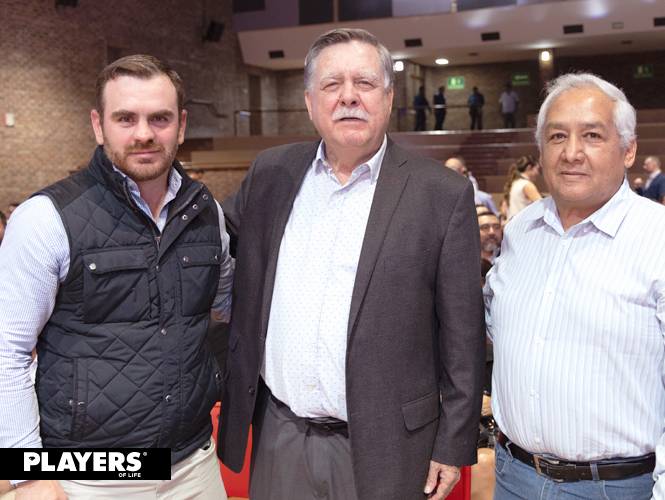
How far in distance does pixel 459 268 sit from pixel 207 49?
16020 millimetres

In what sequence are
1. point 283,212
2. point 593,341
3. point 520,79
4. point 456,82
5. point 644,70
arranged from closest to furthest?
point 593,341 < point 283,212 < point 644,70 < point 520,79 < point 456,82

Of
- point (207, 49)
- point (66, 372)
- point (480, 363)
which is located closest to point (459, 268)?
point (480, 363)

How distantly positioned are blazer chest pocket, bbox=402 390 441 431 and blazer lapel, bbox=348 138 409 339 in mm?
266

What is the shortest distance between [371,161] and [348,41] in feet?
1.18

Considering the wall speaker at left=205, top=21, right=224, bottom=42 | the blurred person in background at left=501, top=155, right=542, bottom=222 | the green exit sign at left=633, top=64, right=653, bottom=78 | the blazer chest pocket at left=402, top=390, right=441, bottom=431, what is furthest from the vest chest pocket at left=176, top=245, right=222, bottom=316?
the green exit sign at left=633, top=64, right=653, bottom=78

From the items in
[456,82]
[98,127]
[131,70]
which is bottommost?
[98,127]

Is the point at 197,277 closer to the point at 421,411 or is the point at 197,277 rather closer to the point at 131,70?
the point at 131,70

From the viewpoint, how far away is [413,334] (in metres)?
1.72

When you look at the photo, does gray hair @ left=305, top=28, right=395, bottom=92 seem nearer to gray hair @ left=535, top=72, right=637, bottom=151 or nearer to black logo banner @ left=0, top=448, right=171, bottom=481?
gray hair @ left=535, top=72, right=637, bottom=151

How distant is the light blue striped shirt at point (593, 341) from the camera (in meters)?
1.51

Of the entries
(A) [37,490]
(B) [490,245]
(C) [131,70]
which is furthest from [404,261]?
(B) [490,245]

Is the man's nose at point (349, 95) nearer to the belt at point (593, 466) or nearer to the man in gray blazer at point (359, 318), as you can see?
the man in gray blazer at point (359, 318)

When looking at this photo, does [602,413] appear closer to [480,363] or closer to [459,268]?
[480,363]

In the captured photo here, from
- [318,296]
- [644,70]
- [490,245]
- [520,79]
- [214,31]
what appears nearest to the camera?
[318,296]
